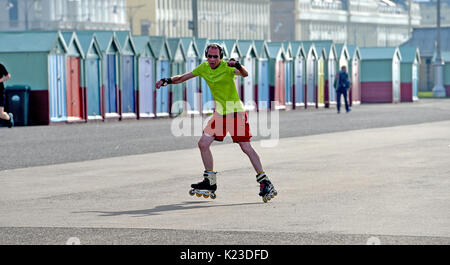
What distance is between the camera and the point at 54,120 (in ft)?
99.0

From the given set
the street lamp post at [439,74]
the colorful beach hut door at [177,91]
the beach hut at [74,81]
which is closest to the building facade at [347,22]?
the street lamp post at [439,74]

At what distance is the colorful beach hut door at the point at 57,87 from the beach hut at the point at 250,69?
10936 millimetres

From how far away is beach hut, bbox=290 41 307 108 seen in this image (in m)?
44.1

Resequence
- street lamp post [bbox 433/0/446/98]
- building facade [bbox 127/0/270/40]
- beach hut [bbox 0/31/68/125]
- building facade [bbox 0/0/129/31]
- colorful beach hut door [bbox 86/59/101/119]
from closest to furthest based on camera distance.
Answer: beach hut [bbox 0/31/68/125]
colorful beach hut door [bbox 86/59/101/119]
street lamp post [bbox 433/0/446/98]
building facade [bbox 0/0/129/31]
building facade [bbox 127/0/270/40]

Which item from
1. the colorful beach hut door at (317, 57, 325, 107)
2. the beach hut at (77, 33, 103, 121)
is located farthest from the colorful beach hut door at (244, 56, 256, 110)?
the beach hut at (77, 33, 103, 121)

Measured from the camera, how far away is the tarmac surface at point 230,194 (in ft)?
27.3

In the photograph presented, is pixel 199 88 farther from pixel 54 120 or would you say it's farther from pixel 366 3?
pixel 366 3

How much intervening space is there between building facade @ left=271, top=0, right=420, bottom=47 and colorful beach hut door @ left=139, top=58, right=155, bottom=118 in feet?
425

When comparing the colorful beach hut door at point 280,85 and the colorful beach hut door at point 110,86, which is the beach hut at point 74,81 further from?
the colorful beach hut door at point 280,85

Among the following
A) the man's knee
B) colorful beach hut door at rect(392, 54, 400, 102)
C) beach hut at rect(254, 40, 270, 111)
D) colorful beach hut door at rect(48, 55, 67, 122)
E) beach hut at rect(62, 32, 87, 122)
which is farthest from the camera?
colorful beach hut door at rect(392, 54, 400, 102)

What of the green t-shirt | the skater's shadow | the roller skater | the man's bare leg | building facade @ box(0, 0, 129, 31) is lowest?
the skater's shadow

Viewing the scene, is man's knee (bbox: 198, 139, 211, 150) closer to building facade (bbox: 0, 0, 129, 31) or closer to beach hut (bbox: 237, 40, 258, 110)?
beach hut (bbox: 237, 40, 258, 110)

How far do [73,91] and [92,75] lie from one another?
1.09 meters

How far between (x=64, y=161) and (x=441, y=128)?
10.9 meters
